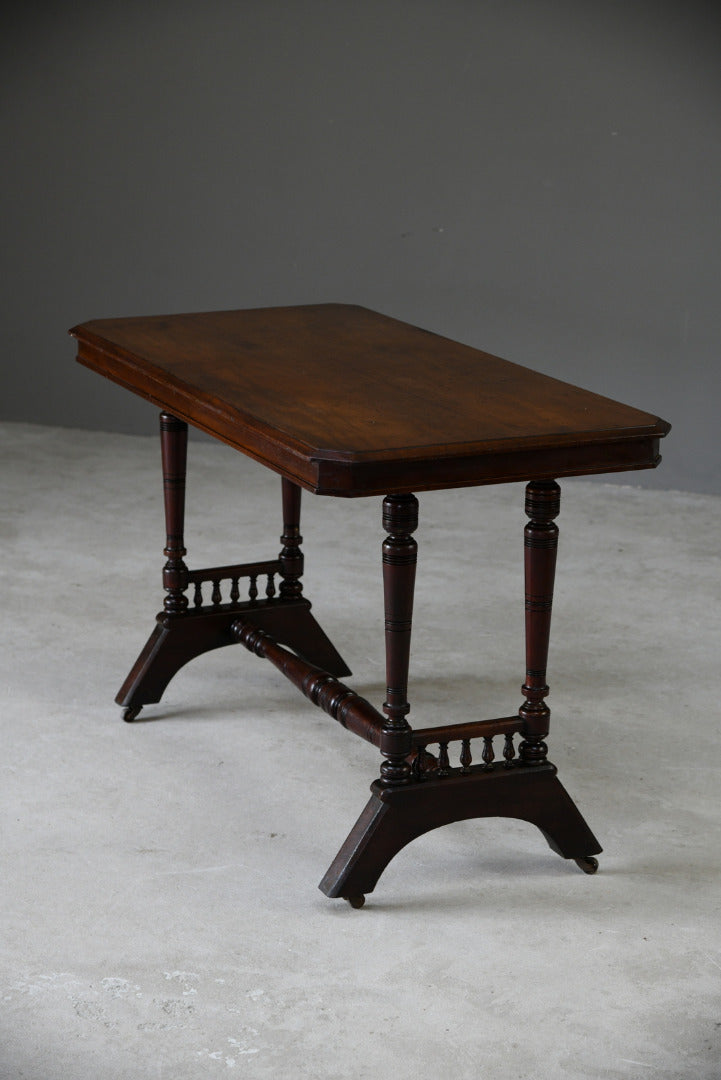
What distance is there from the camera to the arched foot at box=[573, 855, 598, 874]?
2.97 meters

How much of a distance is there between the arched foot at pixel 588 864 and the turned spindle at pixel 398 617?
41 cm

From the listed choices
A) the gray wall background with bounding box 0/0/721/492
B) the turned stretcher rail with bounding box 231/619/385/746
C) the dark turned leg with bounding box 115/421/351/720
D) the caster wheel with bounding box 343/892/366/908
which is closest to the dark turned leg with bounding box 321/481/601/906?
the caster wheel with bounding box 343/892/366/908

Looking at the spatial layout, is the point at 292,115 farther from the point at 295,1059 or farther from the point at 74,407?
the point at 295,1059

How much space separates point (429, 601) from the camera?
456cm

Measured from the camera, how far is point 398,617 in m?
2.78

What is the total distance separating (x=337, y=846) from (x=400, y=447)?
37.5 inches

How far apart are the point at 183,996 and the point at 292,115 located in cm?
437

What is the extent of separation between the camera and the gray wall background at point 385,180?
18.6 feet

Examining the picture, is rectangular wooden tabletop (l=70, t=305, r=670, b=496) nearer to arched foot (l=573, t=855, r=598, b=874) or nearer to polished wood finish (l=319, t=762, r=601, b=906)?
polished wood finish (l=319, t=762, r=601, b=906)

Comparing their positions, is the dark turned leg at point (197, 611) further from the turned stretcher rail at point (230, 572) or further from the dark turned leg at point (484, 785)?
the dark turned leg at point (484, 785)

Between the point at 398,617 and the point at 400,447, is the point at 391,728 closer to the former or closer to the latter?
the point at 398,617

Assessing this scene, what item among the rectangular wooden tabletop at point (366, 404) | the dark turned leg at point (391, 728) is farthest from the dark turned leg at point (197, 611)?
the dark turned leg at point (391, 728)

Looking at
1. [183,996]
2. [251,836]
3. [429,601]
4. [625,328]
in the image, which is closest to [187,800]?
[251,836]

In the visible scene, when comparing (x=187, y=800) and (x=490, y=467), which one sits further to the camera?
(x=187, y=800)
